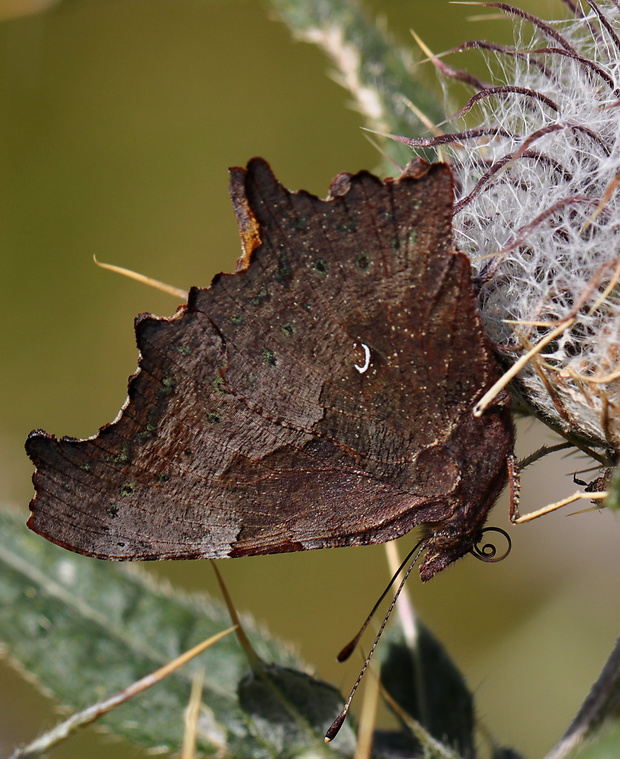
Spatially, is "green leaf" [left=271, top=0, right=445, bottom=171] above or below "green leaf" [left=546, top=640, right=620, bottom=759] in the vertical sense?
above

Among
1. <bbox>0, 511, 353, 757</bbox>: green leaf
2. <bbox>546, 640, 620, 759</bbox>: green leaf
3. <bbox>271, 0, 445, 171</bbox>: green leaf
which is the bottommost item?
<bbox>546, 640, 620, 759</bbox>: green leaf

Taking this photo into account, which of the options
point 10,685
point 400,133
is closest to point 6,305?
point 10,685

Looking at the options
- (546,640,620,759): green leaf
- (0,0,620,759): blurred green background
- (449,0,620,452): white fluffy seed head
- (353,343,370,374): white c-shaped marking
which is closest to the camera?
(546,640,620,759): green leaf

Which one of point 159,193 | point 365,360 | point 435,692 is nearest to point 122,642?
point 435,692

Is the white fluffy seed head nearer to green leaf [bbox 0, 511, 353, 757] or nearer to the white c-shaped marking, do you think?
the white c-shaped marking

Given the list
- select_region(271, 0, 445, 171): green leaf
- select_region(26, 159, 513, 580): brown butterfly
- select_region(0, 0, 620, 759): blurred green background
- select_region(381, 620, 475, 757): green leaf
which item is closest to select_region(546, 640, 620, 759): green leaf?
select_region(26, 159, 513, 580): brown butterfly

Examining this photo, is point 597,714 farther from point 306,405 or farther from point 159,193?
point 159,193

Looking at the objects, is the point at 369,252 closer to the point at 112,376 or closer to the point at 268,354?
the point at 268,354
